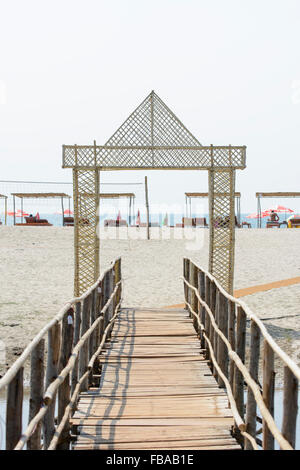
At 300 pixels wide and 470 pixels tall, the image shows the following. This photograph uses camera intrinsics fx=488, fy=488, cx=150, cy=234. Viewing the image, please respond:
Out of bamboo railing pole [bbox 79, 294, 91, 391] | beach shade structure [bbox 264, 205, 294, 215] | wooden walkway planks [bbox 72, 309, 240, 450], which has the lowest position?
wooden walkway planks [bbox 72, 309, 240, 450]

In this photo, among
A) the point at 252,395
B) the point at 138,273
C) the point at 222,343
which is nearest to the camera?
the point at 252,395

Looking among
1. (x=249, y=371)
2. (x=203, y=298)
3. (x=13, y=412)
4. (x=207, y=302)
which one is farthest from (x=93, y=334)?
(x=13, y=412)

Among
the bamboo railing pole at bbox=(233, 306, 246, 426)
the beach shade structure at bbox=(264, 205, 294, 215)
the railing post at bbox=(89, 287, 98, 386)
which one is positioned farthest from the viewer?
the beach shade structure at bbox=(264, 205, 294, 215)

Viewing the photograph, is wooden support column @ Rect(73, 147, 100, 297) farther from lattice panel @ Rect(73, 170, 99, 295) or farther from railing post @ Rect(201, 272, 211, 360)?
railing post @ Rect(201, 272, 211, 360)

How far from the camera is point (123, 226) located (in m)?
32.0

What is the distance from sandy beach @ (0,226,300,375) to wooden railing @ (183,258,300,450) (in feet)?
14.0

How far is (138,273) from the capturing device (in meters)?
18.8

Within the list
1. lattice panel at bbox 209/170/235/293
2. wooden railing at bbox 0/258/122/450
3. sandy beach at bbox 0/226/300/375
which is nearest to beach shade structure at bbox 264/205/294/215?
sandy beach at bbox 0/226/300/375

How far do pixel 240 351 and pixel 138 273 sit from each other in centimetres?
1398

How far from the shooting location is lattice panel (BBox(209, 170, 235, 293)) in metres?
10.6

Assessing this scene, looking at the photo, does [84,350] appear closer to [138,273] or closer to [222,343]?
[222,343]

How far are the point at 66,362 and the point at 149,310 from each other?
19.8ft

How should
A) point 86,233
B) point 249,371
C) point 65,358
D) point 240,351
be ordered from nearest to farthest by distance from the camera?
point 249,371 → point 65,358 → point 240,351 → point 86,233
